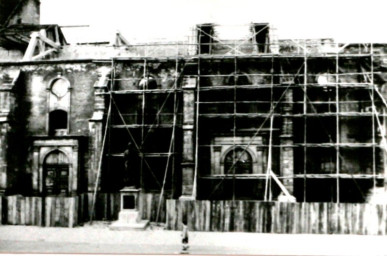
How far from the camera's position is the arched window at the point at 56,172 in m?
21.5

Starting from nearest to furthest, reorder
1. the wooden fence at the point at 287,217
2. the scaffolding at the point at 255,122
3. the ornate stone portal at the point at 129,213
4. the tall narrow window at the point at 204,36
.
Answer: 1. the wooden fence at the point at 287,217
2. the ornate stone portal at the point at 129,213
3. the scaffolding at the point at 255,122
4. the tall narrow window at the point at 204,36

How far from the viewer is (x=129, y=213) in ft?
58.4

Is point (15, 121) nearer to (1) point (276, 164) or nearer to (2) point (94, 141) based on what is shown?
(2) point (94, 141)

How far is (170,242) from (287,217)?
4371 mm

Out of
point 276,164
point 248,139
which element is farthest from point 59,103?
point 276,164

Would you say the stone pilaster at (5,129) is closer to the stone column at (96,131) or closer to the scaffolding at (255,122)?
the stone column at (96,131)

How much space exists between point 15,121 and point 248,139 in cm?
1110

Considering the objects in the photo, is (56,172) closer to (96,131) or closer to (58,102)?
(96,131)

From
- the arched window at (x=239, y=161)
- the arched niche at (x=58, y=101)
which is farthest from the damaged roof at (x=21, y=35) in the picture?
the arched window at (x=239, y=161)

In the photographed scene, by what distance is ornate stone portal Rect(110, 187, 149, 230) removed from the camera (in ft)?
57.2

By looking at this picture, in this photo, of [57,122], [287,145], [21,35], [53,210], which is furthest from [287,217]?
[21,35]

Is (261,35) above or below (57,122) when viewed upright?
above

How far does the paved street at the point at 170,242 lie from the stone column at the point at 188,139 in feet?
10.5

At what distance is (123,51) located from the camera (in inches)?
1070
